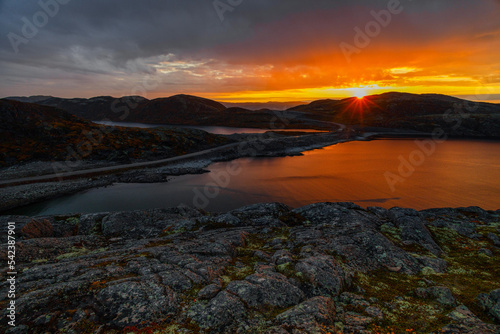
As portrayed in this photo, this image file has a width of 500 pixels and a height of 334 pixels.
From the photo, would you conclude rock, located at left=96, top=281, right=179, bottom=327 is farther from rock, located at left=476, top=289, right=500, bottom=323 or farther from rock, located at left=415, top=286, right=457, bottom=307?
rock, located at left=476, top=289, right=500, bottom=323

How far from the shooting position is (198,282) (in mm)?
11648

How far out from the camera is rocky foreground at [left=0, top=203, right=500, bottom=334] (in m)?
8.98

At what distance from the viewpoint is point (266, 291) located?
1082 centimetres

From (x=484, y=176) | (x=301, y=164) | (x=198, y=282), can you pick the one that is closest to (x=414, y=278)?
(x=198, y=282)

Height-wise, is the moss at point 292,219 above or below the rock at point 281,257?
below

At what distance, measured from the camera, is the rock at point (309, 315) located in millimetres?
8812

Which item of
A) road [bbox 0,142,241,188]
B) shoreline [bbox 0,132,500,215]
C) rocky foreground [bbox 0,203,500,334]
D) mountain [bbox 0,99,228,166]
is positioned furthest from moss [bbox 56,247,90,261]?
mountain [bbox 0,99,228,166]

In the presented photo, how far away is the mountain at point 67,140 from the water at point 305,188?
24.0m

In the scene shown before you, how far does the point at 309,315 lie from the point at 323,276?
3.38 metres

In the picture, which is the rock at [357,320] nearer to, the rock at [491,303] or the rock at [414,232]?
the rock at [491,303]

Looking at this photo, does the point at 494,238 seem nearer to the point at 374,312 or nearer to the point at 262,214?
the point at 374,312

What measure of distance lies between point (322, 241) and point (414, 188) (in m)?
43.6

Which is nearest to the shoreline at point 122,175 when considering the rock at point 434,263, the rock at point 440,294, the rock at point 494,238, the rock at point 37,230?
the rock at point 37,230

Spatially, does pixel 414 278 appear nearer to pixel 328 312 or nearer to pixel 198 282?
pixel 328 312
